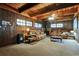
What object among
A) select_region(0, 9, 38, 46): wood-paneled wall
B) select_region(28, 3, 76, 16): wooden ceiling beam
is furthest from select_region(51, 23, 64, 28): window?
select_region(0, 9, 38, 46): wood-paneled wall

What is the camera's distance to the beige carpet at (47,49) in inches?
144

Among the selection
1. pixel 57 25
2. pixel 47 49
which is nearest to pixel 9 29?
pixel 47 49

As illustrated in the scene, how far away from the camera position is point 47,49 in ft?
12.7

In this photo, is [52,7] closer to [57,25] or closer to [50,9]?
[50,9]

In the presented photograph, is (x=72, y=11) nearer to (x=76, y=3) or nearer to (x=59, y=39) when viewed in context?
(x=76, y=3)

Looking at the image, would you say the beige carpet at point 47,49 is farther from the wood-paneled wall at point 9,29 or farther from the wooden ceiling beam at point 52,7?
the wooden ceiling beam at point 52,7

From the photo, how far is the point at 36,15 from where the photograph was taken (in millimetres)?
4141

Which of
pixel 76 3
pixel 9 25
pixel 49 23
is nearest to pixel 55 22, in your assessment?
pixel 49 23

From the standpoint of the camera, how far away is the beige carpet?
3.65 metres

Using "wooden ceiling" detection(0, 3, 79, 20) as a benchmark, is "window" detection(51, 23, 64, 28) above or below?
below

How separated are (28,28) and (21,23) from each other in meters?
0.38

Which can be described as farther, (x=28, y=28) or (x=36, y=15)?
(x=28, y=28)

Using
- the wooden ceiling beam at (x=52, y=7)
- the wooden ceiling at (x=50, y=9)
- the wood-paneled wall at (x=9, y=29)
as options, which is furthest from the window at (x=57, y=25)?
the wood-paneled wall at (x=9, y=29)

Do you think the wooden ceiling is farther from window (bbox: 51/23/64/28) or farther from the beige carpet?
the beige carpet
